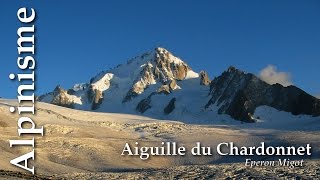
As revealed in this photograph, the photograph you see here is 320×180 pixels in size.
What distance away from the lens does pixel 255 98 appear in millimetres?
149875

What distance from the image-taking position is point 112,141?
231 ft

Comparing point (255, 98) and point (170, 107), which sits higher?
point (255, 98)

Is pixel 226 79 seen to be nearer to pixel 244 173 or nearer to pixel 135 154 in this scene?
pixel 135 154

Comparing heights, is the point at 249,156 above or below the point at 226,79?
below

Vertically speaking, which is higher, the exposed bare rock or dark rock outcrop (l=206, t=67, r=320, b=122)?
dark rock outcrop (l=206, t=67, r=320, b=122)

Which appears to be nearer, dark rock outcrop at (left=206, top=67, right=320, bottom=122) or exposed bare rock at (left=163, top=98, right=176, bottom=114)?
dark rock outcrop at (left=206, top=67, right=320, bottom=122)

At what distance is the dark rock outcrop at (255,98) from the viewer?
13738cm

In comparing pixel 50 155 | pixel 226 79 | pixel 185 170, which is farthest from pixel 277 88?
pixel 185 170

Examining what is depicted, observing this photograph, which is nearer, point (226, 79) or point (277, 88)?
point (277, 88)

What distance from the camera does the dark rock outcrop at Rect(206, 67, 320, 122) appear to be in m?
137

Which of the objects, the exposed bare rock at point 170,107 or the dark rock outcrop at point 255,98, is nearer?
the dark rock outcrop at point 255,98

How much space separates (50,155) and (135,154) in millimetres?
9782

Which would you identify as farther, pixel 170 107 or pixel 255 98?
pixel 170 107

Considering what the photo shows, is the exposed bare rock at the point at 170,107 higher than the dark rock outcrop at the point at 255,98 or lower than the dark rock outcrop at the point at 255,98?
lower
